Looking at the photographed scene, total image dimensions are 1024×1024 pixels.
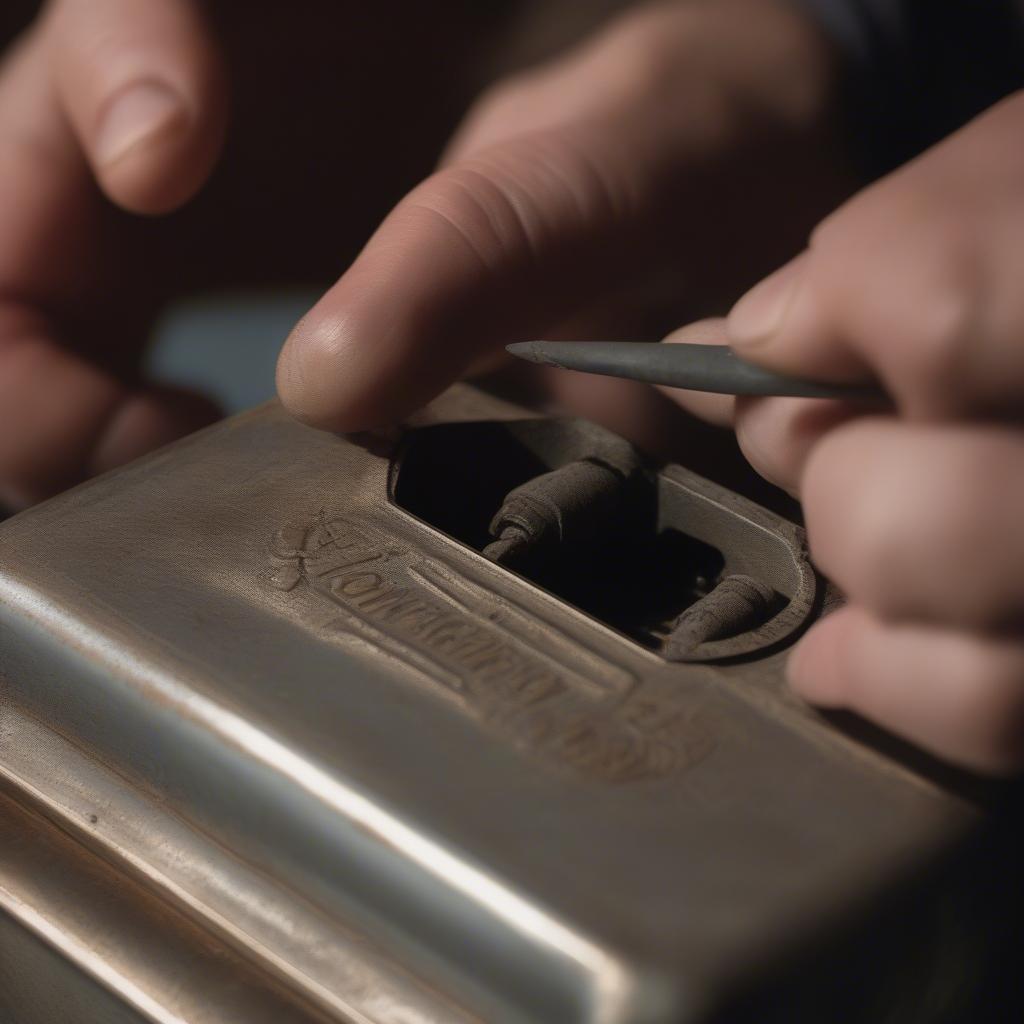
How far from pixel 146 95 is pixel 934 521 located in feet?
2.22

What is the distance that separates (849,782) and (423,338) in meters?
0.34

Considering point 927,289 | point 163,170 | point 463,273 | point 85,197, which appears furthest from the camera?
point 85,197

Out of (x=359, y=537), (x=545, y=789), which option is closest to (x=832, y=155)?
(x=359, y=537)

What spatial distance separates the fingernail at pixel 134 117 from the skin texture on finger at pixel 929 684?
1.99 ft

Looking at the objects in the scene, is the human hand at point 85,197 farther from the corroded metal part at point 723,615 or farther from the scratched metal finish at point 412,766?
the corroded metal part at point 723,615

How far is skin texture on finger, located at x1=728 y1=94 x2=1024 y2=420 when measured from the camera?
446 mm

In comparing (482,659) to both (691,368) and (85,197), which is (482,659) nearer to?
(691,368)

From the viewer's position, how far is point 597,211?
94 centimetres

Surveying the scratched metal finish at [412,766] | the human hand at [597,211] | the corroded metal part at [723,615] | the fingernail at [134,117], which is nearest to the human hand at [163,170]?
the fingernail at [134,117]

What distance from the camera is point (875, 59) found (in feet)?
3.94

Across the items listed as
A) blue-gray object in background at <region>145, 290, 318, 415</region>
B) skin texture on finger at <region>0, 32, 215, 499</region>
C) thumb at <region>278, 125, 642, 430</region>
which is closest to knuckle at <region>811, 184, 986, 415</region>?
thumb at <region>278, 125, 642, 430</region>

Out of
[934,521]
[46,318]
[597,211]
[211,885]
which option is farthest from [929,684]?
[46,318]

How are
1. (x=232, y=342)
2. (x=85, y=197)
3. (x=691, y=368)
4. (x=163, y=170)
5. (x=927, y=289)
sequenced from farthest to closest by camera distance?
(x=232, y=342) < (x=85, y=197) < (x=163, y=170) < (x=691, y=368) < (x=927, y=289)

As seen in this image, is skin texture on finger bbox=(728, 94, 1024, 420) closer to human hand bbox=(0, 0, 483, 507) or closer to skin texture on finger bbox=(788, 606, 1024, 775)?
skin texture on finger bbox=(788, 606, 1024, 775)
